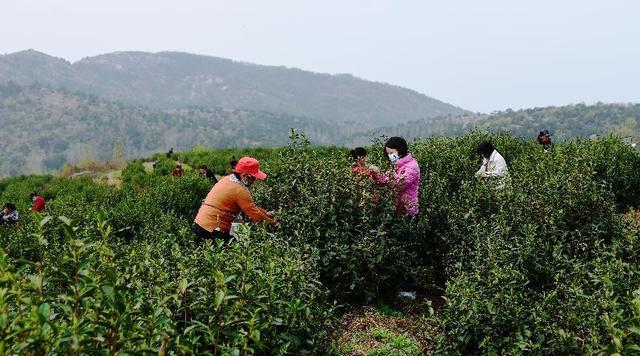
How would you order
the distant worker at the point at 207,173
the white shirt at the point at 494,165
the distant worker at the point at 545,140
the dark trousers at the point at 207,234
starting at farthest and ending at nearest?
1. the distant worker at the point at 207,173
2. the distant worker at the point at 545,140
3. the white shirt at the point at 494,165
4. the dark trousers at the point at 207,234

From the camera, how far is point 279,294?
4.83 m

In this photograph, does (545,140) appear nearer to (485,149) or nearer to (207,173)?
(485,149)

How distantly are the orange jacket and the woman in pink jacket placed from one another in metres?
1.92

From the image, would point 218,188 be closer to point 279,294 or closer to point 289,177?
point 289,177

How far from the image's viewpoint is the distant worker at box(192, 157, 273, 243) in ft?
23.0

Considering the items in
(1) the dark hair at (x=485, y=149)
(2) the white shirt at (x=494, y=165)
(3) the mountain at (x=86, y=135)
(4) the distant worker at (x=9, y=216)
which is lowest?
(3) the mountain at (x=86, y=135)

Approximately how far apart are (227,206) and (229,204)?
1.7 inches

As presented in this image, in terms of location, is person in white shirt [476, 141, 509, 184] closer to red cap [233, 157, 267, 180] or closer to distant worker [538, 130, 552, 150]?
distant worker [538, 130, 552, 150]

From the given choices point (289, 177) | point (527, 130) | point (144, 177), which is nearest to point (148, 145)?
point (527, 130)

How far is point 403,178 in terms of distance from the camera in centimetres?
773

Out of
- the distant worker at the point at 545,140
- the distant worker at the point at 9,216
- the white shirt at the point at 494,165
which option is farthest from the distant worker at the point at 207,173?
the white shirt at the point at 494,165

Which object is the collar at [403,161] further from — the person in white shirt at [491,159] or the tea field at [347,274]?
the person in white shirt at [491,159]

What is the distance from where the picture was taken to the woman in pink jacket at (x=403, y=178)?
7781 mm

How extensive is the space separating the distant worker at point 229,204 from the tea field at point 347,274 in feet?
0.97
